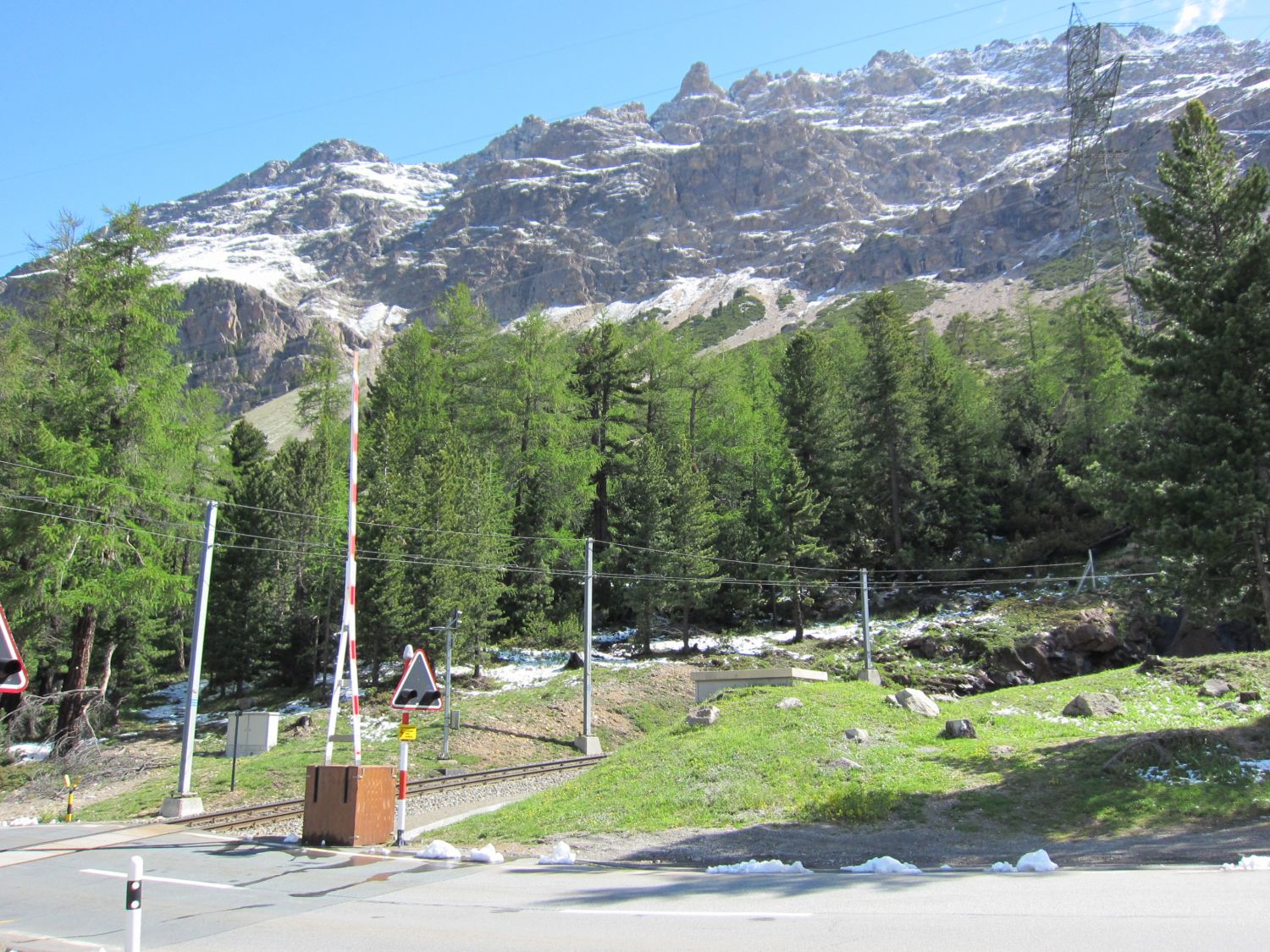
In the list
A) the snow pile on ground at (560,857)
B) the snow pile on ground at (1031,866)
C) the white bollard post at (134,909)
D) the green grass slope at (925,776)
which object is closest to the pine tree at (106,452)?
the green grass slope at (925,776)

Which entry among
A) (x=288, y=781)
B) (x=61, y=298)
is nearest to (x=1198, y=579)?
(x=288, y=781)

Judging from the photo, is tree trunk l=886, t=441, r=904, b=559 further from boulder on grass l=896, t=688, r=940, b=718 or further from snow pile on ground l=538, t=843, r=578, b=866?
snow pile on ground l=538, t=843, r=578, b=866

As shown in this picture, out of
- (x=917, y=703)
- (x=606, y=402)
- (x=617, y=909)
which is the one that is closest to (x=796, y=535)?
(x=606, y=402)

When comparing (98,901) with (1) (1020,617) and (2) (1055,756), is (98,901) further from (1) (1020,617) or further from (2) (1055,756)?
(1) (1020,617)

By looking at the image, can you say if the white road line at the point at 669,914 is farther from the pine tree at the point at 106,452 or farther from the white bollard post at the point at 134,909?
the pine tree at the point at 106,452

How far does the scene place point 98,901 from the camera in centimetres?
993

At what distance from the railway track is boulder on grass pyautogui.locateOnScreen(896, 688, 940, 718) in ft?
30.7

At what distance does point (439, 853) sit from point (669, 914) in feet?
16.7

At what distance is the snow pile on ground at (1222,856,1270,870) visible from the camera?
8516mm

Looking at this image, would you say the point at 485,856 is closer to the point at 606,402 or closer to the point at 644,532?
the point at 644,532

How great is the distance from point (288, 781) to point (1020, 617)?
29785mm

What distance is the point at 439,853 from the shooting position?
11648 millimetres

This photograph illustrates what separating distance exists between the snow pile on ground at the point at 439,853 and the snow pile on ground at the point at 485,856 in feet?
0.62

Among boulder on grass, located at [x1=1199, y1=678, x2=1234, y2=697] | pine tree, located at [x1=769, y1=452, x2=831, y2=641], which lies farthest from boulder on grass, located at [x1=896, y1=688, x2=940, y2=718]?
pine tree, located at [x1=769, y1=452, x2=831, y2=641]
